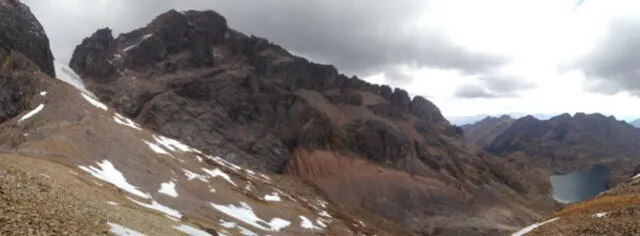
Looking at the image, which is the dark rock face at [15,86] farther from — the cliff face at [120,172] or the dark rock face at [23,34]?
the dark rock face at [23,34]

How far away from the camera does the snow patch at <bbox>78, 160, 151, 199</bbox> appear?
6769 centimetres

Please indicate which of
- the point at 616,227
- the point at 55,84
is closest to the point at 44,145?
the point at 55,84

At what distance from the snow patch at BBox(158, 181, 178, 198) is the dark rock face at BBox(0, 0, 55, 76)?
72764 millimetres

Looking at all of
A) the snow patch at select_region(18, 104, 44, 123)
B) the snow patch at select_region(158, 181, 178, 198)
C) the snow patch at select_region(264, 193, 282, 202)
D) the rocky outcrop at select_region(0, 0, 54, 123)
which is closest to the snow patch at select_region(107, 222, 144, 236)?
the snow patch at select_region(158, 181, 178, 198)

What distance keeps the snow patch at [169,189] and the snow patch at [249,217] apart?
6.97 metres

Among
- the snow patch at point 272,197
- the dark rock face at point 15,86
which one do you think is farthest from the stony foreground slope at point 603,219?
the dark rock face at point 15,86

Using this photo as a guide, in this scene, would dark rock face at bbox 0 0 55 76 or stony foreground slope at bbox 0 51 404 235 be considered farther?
dark rock face at bbox 0 0 55 76

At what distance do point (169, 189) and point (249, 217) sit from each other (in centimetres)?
1481

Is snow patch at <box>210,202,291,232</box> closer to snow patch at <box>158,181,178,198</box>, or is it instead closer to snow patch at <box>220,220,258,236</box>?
snow patch at <box>220,220,258,236</box>

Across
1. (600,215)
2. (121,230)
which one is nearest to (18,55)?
(121,230)

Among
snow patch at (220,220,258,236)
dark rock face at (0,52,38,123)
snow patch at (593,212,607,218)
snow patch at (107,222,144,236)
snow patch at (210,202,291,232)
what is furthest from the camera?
dark rock face at (0,52,38,123)

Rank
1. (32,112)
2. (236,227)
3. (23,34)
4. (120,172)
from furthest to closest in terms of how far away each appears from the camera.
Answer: (23,34), (32,112), (120,172), (236,227)

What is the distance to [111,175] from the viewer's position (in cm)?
7519

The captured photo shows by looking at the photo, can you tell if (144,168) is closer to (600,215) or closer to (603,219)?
(600,215)
